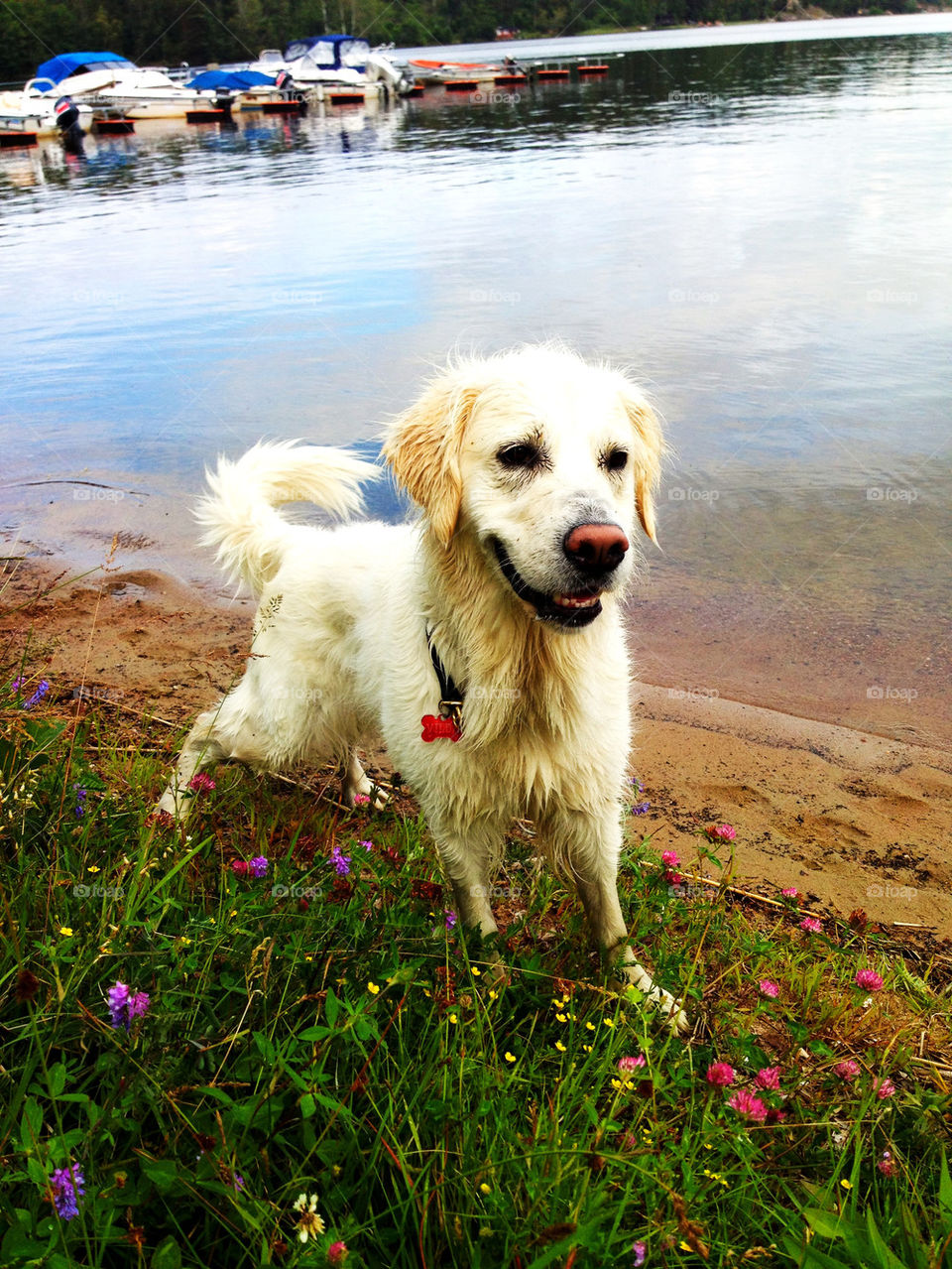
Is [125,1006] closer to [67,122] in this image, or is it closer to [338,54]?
[67,122]

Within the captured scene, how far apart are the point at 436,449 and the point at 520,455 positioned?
0.32 m

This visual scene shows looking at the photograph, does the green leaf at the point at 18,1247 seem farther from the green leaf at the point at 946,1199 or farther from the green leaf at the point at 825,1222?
the green leaf at the point at 946,1199

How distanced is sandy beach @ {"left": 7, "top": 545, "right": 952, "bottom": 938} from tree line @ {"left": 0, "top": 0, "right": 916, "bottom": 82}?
9178 centimetres

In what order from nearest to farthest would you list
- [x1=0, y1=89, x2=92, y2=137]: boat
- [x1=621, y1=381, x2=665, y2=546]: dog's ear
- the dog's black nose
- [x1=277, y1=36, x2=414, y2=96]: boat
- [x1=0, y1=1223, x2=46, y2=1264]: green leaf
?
1. [x1=0, y1=1223, x2=46, y2=1264]: green leaf
2. the dog's black nose
3. [x1=621, y1=381, x2=665, y2=546]: dog's ear
4. [x1=0, y1=89, x2=92, y2=137]: boat
5. [x1=277, y1=36, x2=414, y2=96]: boat

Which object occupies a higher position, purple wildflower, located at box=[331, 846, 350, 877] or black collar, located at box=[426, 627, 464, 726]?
black collar, located at box=[426, 627, 464, 726]

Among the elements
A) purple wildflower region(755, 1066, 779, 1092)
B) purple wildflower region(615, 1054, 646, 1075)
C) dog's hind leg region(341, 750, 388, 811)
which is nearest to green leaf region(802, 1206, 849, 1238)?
purple wildflower region(755, 1066, 779, 1092)

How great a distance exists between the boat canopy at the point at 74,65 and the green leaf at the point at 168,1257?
7444cm

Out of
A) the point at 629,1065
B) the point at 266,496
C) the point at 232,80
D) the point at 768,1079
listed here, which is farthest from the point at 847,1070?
the point at 232,80

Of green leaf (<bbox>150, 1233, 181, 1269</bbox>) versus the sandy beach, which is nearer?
green leaf (<bbox>150, 1233, 181, 1269</bbox>)

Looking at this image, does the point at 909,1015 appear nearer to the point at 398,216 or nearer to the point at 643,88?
the point at 398,216

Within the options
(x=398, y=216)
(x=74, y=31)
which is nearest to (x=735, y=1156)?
(x=398, y=216)

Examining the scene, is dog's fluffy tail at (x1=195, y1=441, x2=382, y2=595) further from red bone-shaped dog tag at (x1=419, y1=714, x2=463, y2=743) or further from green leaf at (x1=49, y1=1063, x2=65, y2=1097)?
green leaf at (x1=49, y1=1063, x2=65, y2=1097)

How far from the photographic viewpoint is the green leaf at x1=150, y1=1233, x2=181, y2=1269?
1559 millimetres

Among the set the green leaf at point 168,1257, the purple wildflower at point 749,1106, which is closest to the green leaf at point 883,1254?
the purple wildflower at point 749,1106
